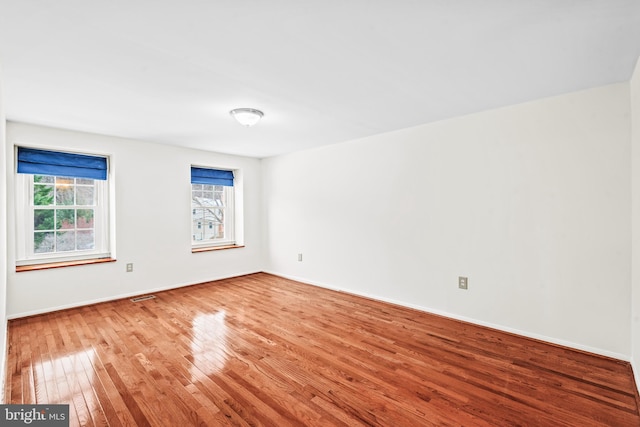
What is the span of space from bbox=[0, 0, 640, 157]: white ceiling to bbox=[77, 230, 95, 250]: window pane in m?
1.54

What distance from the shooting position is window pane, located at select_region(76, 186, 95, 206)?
12.9ft

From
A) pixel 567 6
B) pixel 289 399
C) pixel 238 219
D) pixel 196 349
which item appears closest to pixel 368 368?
pixel 289 399

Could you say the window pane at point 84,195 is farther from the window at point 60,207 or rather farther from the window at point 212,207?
the window at point 212,207

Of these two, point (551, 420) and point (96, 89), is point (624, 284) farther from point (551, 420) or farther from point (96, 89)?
point (96, 89)

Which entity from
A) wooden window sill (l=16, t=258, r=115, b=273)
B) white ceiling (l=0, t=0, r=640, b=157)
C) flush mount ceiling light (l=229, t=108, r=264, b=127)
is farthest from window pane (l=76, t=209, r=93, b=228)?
flush mount ceiling light (l=229, t=108, r=264, b=127)

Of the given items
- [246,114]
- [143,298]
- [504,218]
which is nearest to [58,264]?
[143,298]

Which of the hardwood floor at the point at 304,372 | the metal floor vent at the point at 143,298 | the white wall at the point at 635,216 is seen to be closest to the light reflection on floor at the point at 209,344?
the hardwood floor at the point at 304,372

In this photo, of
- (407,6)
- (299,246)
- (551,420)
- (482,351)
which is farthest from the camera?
(299,246)

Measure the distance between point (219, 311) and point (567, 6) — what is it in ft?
12.9

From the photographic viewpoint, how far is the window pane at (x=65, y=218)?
12.3ft

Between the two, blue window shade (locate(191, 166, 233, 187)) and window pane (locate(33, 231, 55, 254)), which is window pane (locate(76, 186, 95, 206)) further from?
blue window shade (locate(191, 166, 233, 187))

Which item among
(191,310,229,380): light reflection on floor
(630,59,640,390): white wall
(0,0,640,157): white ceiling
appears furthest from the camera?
(191,310,229,380): light reflection on floor

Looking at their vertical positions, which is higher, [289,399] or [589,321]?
[589,321]

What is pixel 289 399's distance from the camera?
192cm
